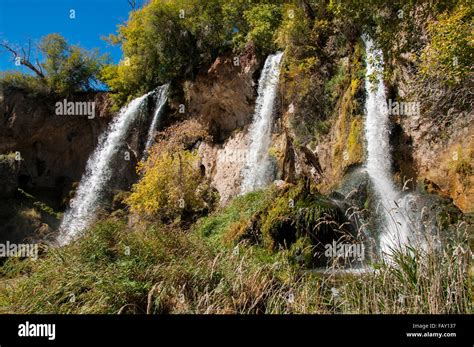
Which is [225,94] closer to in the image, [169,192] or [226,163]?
[226,163]

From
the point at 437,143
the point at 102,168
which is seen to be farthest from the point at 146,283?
the point at 102,168

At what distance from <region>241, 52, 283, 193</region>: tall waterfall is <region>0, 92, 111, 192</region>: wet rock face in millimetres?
12071

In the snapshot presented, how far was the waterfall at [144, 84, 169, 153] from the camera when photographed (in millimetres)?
25705

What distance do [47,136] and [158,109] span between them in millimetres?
9104

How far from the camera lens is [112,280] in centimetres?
596

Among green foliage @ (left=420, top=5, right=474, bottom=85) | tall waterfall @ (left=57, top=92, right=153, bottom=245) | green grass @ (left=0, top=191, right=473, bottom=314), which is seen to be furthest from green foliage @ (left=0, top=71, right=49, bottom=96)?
green foliage @ (left=420, top=5, right=474, bottom=85)

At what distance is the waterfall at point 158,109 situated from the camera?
25.7m

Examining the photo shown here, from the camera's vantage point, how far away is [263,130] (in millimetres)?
21359

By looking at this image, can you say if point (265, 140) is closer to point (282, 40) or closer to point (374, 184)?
point (282, 40)

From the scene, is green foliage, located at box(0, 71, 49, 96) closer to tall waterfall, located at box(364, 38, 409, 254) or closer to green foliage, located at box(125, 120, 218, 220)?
green foliage, located at box(125, 120, 218, 220)
